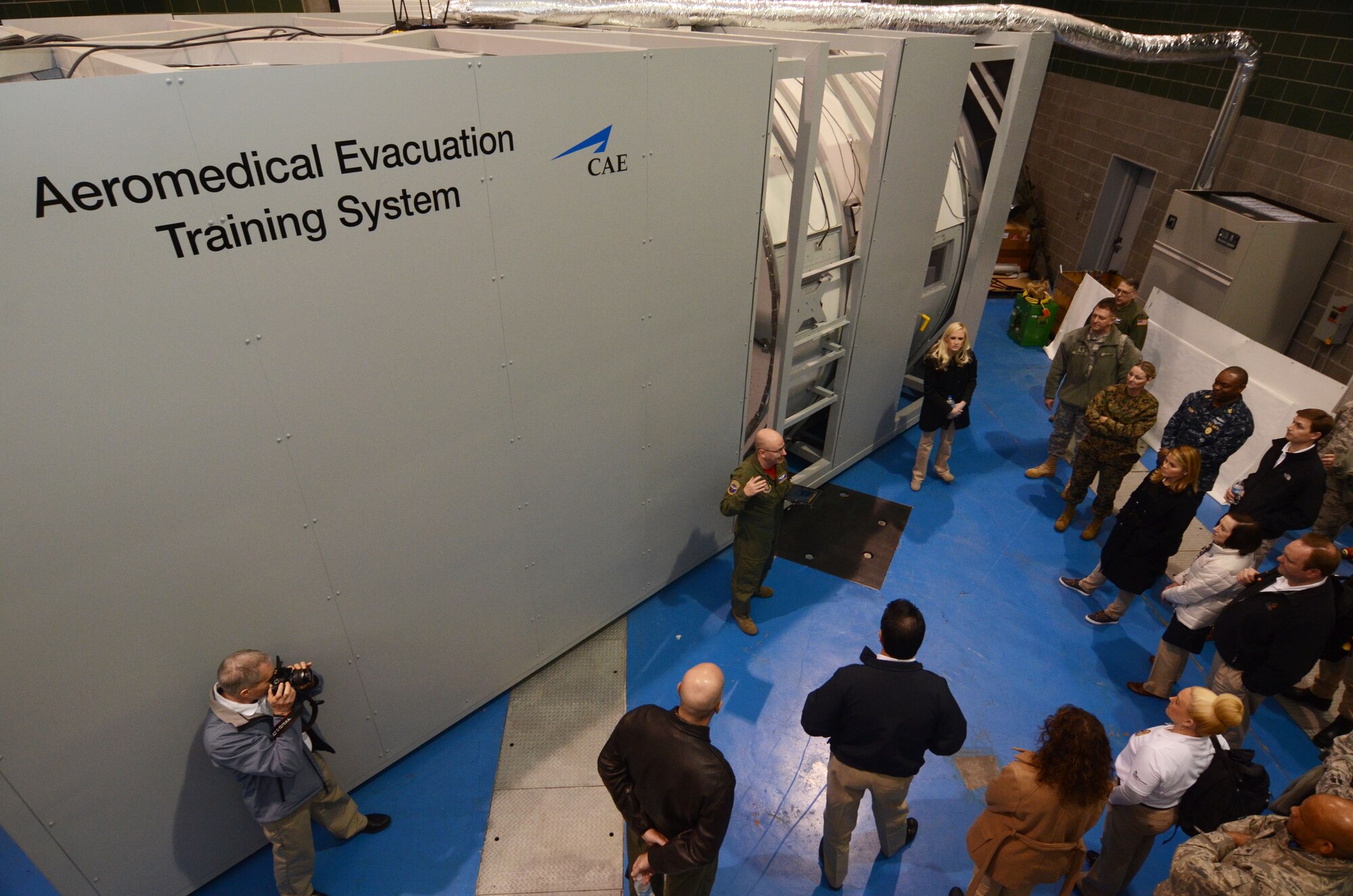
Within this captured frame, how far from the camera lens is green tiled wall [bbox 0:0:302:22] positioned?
6.50 m

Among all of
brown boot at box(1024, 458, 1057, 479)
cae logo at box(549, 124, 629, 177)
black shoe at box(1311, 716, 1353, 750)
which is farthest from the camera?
brown boot at box(1024, 458, 1057, 479)

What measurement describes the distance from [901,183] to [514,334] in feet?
10.1

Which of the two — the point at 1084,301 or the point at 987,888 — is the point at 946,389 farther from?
the point at 987,888

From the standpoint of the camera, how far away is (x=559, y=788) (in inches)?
140

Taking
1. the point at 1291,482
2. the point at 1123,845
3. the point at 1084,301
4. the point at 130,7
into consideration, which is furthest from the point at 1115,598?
the point at 130,7

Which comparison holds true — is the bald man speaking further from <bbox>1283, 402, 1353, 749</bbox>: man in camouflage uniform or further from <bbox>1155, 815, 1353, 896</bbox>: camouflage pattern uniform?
<bbox>1283, 402, 1353, 749</bbox>: man in camouflage uniform

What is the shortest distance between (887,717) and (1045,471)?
4.08 meters

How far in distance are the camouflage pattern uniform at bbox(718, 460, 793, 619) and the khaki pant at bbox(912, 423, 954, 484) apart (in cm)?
201

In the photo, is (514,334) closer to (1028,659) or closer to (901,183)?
(901,183)

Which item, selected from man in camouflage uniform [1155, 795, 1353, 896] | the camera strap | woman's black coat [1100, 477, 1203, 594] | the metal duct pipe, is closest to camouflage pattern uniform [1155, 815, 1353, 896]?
man in camouflage uniform [1155, 795, 1353, 896]

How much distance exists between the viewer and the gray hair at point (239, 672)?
2.56 m

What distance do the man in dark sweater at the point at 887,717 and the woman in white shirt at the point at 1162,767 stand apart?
26.3 inches

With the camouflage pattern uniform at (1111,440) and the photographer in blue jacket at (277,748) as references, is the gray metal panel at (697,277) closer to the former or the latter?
the photographer in blue jacket at (277,748)

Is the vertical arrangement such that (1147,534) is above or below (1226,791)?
below
